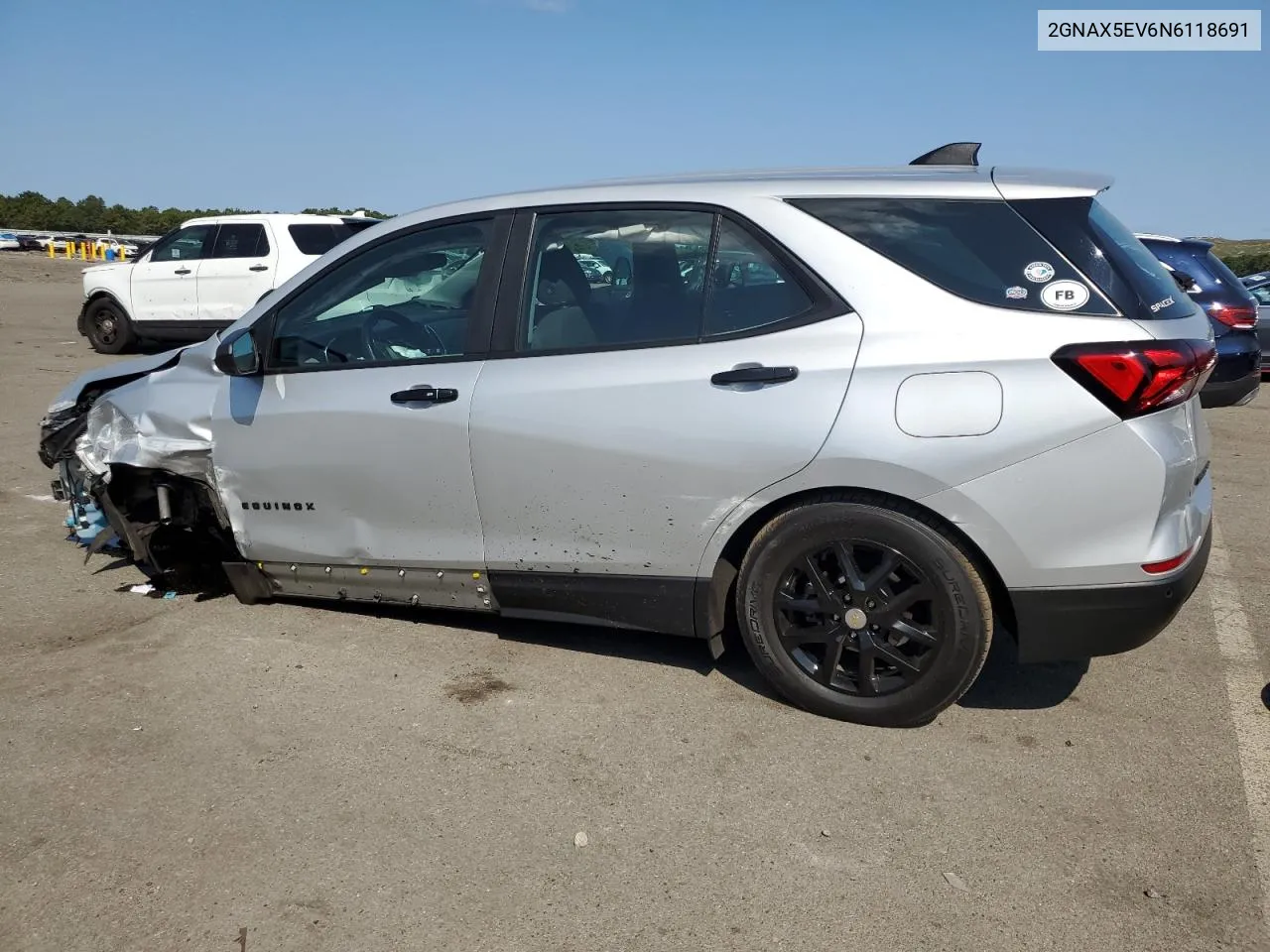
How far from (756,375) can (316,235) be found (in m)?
12.6

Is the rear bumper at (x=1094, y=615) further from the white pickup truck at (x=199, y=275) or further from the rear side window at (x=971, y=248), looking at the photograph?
the white pickup truck at (x=199, y=275)

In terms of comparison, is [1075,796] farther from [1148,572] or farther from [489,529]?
[489,529]

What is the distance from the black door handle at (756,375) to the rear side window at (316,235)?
12.1 metres

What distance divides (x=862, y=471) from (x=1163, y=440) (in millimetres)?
907

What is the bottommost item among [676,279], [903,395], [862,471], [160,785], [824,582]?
[160,785]

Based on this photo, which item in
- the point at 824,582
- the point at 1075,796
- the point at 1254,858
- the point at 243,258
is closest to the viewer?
the point at 1254,858

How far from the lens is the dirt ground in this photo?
273cm

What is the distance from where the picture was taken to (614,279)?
400 centimetres

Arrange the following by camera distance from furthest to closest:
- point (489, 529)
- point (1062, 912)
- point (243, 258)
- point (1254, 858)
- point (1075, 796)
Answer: point (243, 258), point (489, 529), point (1075, 796), point (1254, 858), point (1062, 912)

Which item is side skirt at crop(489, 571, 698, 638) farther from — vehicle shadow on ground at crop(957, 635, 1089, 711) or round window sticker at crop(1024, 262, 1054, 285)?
round window sticker at crop(1024, 262, 1054, 285)

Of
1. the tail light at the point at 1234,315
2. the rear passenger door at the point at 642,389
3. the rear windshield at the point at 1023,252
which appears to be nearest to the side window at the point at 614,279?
the rear passenger door at the point at 642,389

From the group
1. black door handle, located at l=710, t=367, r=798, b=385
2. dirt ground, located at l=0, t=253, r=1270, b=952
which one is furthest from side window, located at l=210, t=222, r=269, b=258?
black door handle, located at l=710, t=367, r=798, b=385

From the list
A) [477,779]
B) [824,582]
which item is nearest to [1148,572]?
[824,582]

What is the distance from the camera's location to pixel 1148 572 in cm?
336
